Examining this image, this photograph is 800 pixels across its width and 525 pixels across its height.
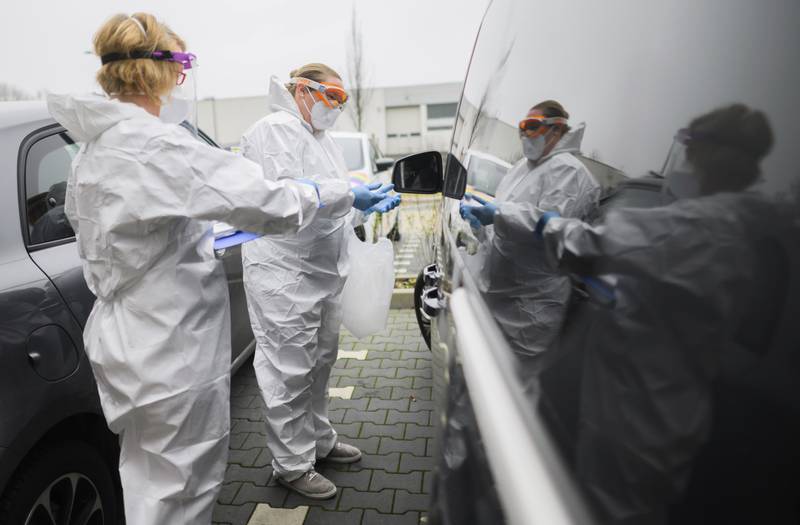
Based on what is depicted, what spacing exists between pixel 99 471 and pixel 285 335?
0.82 meters

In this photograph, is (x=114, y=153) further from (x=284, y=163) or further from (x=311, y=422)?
(x=311, y=422)

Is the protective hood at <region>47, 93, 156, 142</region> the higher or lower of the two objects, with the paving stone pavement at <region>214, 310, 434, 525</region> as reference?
higher

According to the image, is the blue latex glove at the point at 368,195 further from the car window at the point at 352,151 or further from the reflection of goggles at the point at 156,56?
the car window at the point at 352,151

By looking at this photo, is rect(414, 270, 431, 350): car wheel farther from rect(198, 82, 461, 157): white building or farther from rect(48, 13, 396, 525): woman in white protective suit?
rect(198, 82, 461, 157): white building

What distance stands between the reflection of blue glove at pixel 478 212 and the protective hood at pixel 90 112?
35.9 inches

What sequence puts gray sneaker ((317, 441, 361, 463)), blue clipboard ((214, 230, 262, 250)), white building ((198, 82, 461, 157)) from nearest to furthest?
blue clipboard ((214, 230, 262, 250)), gray sneaker ((317, 441, 361, 463)), white building ((198, 82, 461, 157))

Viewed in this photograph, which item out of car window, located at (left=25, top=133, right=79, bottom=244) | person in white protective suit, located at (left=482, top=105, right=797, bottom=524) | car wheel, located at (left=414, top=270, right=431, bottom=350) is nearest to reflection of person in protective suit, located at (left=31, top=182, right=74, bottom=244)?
car window, located at (left=25, top=133, right=79, bottom=244)

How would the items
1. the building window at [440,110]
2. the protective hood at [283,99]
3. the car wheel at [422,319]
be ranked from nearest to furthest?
1. the protective hood at [283,99]
2. the car wheel at [422,319]
3. the building window at [440,110]

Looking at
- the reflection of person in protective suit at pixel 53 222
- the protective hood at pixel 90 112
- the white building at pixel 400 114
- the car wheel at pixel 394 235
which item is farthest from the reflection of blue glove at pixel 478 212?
the white building at pixel 400 114

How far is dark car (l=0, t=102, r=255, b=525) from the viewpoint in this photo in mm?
1513

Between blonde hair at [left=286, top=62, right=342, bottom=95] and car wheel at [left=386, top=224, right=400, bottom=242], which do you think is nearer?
blonde hair at [left=286, top=62, right=342, bottom=95]

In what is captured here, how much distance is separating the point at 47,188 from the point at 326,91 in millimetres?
1153

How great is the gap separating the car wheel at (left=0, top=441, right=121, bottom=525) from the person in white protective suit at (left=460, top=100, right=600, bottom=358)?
4.90 ft

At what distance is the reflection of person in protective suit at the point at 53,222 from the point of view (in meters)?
1.81
